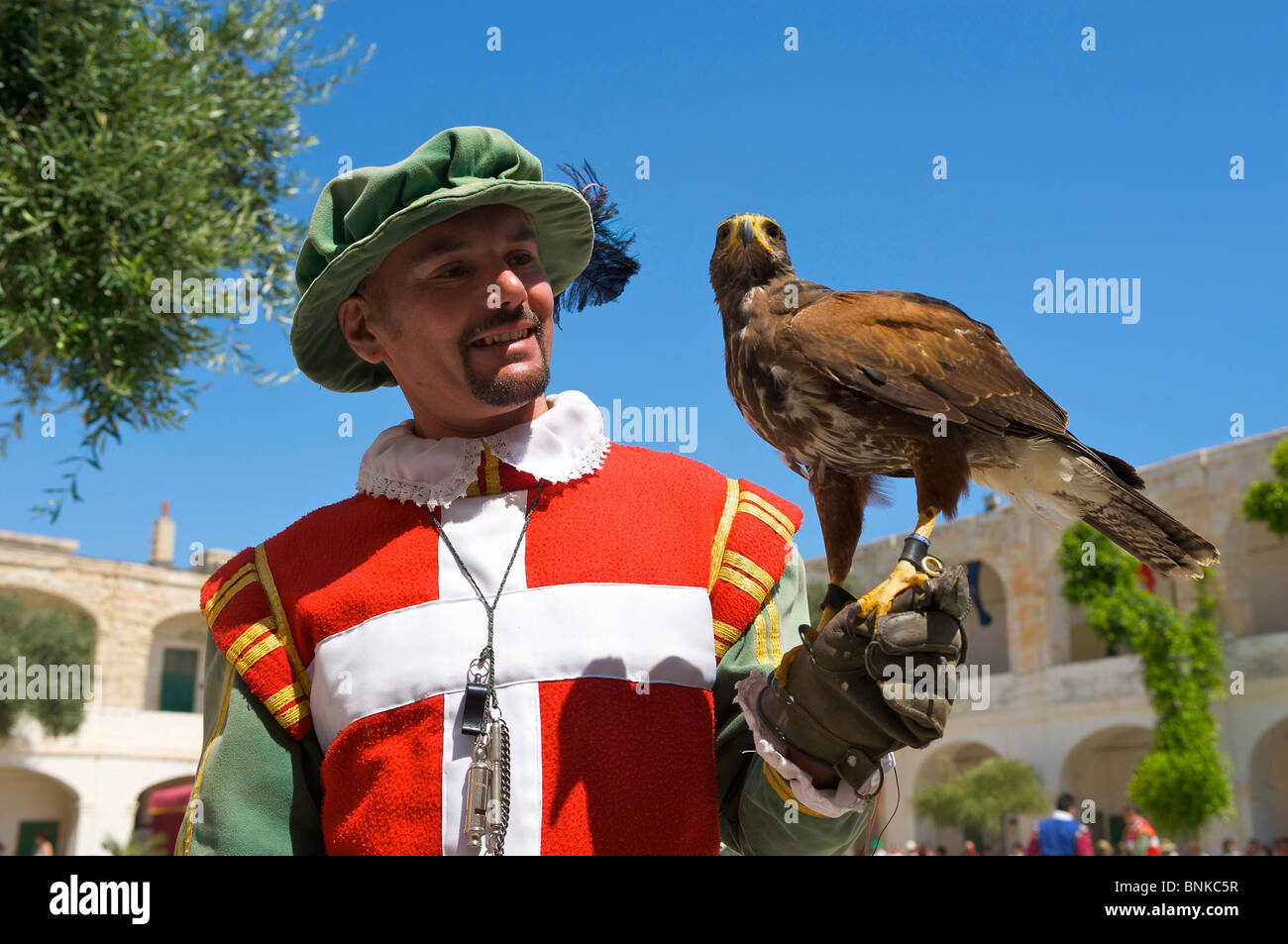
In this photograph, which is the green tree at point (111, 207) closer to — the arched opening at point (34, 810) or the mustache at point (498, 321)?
the mustache at point (498, 321)

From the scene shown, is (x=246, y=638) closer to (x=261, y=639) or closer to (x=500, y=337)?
(x=261, y=639)

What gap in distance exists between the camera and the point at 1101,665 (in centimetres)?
2733

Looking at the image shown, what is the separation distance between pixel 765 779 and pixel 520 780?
0.56m

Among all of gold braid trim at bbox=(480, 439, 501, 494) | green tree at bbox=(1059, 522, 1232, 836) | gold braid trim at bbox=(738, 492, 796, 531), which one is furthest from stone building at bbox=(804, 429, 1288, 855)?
gold braid trim at bbox=(480, 439, 501, 494)

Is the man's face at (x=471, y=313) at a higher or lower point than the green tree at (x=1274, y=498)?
lower

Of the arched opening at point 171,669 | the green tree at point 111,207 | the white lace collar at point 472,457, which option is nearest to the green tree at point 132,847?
the arched opening at point 171,669

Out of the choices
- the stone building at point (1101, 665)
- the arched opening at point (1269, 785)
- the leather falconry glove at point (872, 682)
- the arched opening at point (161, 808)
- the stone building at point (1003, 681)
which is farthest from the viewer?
the arched opening at point (161, 808)

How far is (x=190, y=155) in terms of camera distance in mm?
8625

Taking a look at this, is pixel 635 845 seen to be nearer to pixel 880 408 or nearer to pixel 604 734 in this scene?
pixel 604 734

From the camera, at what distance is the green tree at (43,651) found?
28.4 meters

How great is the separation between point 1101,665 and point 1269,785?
15.3 ft

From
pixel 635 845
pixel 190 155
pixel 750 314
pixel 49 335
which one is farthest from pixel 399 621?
pixel 190 155

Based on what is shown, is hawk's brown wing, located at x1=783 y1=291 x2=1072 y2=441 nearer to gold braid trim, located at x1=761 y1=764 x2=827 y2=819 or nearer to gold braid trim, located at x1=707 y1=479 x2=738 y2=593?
gold braid trim, located at x1=707 y1=479 x2=738 y2=593

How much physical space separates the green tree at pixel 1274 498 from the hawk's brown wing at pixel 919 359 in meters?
24.0
